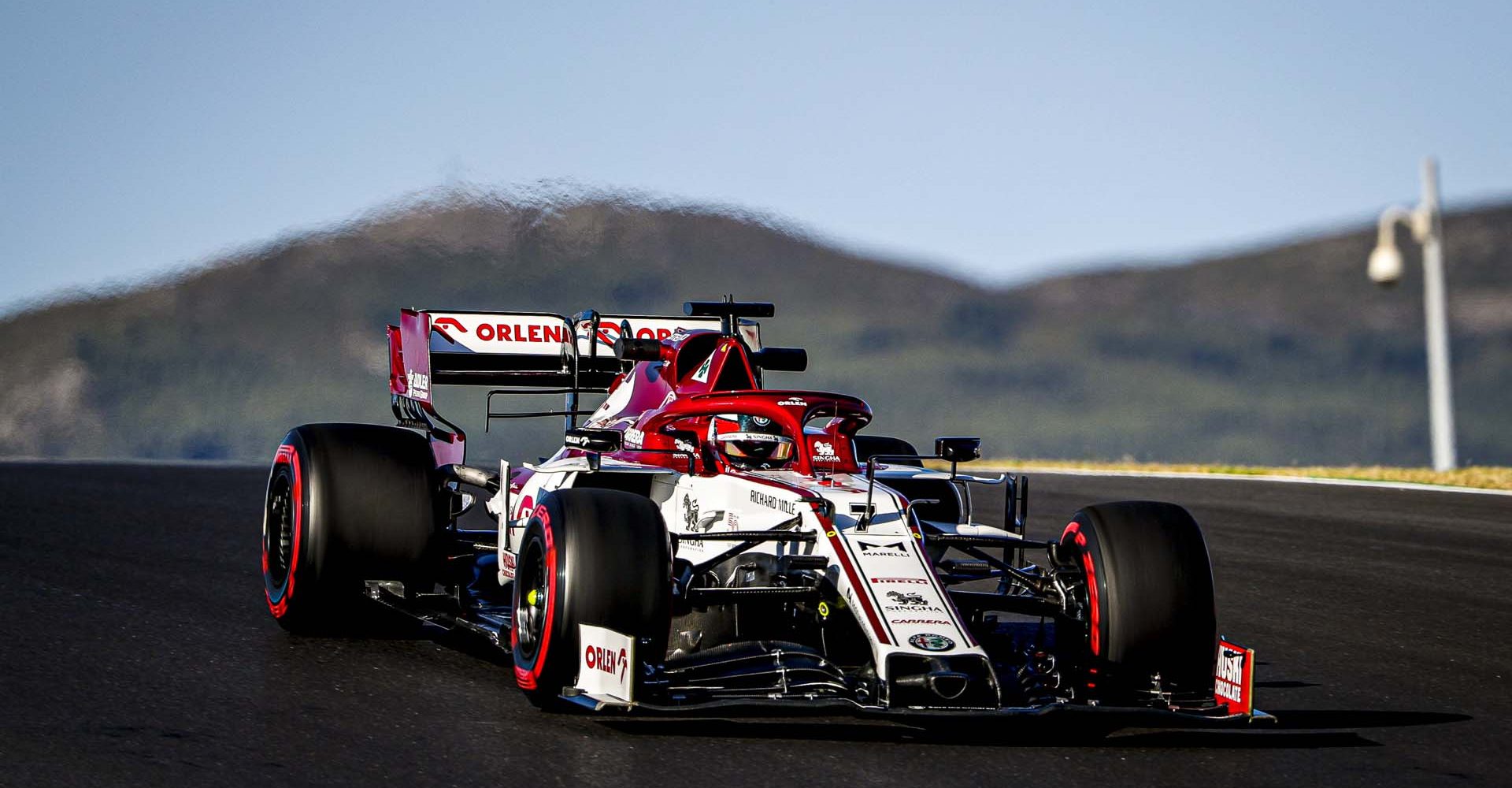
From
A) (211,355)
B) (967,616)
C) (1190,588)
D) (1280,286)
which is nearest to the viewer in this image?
(1190,588)

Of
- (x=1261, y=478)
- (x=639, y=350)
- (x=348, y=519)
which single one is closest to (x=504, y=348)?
(x=639, y=350)

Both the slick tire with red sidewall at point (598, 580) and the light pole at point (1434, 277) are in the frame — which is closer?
the slick tire with red sidewall at point (598, 580)

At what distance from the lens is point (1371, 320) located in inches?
2530

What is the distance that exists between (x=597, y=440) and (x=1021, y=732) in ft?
9.21

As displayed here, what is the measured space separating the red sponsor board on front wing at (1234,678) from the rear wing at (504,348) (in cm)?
418

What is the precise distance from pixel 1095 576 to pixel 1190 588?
37 centimetres

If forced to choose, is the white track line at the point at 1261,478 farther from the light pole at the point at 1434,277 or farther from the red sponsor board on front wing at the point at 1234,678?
the red sponsor board on front wing at the point at 1234,678

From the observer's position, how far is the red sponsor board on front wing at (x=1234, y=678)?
6348 millimetres

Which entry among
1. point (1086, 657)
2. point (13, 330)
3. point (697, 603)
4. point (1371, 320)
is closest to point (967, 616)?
point (1086, 657)

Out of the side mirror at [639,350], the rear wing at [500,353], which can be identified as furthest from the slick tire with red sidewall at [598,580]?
the rear wing at [500,353]

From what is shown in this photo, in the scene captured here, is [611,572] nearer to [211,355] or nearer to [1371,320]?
[211,355]

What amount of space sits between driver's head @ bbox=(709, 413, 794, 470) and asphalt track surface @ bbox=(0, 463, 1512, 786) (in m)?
1.45

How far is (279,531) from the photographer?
8766 mm

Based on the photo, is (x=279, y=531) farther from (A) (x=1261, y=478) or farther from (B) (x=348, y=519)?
(A) (x=1261, y=478)
